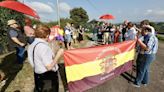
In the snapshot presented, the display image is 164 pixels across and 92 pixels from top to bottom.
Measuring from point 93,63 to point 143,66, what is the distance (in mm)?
1601

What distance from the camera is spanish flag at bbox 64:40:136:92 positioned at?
5.79m

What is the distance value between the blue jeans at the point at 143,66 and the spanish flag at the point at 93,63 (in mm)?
604

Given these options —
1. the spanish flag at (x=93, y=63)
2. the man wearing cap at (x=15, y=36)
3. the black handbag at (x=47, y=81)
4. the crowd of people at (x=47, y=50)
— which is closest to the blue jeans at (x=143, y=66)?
the crowd of people at (x=47, y=50)

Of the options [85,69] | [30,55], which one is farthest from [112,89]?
[30,55]

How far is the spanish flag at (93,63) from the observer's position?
5.79m

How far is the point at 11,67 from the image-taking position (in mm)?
9820

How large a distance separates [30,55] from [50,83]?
0.64m

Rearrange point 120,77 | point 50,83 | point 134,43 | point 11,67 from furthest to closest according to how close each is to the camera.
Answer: point 11,67
point 120,77
point 134,43
point 50,83

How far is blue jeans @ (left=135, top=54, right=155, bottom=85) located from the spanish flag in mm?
604

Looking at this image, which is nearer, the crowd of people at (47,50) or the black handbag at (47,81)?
the crowd of people at (47,50)

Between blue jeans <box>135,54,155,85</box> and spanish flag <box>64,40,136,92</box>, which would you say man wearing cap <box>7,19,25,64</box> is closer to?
spanish flag <box>64,40,136,92</box>

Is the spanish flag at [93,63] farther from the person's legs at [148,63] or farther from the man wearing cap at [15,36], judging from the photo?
the man wearing cap at [15,36]

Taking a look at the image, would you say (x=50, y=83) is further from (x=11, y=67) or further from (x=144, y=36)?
(x=11, y=67)

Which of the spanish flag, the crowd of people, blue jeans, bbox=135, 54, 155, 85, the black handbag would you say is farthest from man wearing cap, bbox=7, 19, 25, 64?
blue jeans, bbox=135, 54, 155, 85
